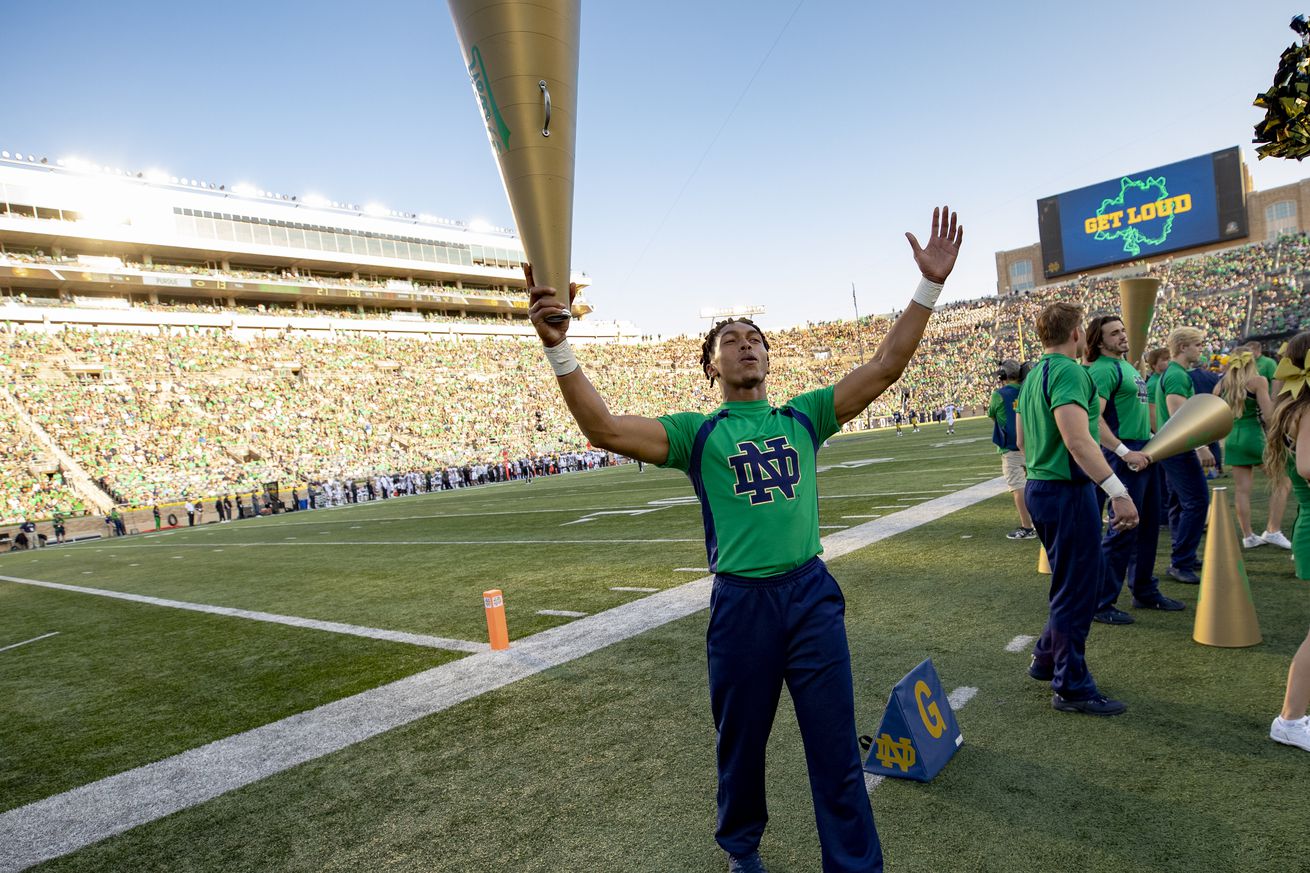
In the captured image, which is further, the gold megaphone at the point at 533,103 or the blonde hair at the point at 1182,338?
the blonde hair at the point at 1182,338

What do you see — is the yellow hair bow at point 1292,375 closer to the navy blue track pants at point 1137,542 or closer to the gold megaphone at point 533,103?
the navy blue track pants at point 1137,542

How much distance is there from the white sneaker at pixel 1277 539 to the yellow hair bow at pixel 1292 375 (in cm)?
440

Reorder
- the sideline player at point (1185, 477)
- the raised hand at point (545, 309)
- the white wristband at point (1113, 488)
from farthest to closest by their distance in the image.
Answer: the sideline player at point (1185, 477), the white wristband at point (1113, 488), the raised hand at point (545, 309)

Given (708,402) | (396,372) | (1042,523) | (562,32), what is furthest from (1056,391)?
(708,402)

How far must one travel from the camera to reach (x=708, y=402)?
5572 cm

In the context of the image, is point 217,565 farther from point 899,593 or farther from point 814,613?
point 814,613

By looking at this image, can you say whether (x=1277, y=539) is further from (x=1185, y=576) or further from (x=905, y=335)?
(x=905, y=335)

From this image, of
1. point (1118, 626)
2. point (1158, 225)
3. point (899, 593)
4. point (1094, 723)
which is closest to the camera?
point (1094, 723)

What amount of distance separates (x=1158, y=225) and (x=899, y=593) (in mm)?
48814

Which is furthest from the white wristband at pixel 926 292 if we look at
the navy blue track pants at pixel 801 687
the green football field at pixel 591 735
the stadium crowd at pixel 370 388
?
the stadium crowd at pixel 370 388

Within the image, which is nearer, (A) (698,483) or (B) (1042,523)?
(A) (698,483)

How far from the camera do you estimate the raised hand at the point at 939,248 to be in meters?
2.59

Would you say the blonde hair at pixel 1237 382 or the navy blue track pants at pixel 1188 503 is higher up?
the blonde hair at pixel 1237 382

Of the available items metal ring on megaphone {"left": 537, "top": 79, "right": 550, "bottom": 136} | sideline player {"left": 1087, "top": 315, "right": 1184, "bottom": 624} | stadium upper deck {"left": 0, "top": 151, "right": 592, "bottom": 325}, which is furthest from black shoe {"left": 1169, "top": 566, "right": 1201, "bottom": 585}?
stadium upper deck {"left": 0, "top": 151, "right": 592, "bottom": 325}
